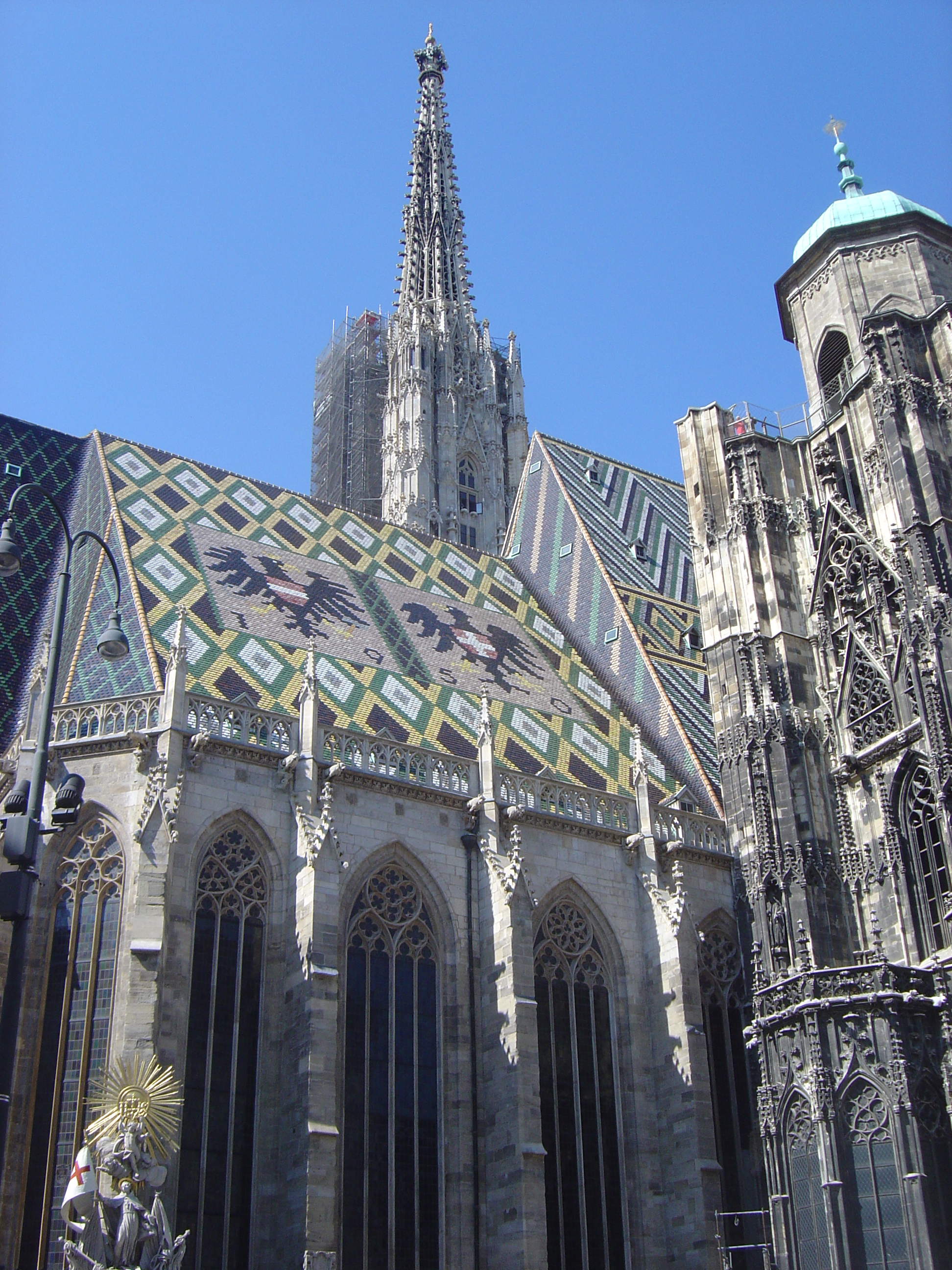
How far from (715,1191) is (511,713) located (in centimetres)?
811

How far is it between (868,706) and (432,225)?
38761 mm

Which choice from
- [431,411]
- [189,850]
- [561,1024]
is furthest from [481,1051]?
[431,411]

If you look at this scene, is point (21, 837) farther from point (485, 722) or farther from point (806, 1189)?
point (806, 1189)

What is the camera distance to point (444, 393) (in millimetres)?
49500

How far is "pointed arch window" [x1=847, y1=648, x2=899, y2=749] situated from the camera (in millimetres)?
20641

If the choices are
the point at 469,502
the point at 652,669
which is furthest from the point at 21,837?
the point at 469,502

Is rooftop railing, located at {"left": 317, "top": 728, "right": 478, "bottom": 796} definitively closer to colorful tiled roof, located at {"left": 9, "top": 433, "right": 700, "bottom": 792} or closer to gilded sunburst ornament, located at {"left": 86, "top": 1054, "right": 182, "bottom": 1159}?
colorful tiled roof, located at {"left": 9, "top": 433, "right": 700, "bottom": 792}

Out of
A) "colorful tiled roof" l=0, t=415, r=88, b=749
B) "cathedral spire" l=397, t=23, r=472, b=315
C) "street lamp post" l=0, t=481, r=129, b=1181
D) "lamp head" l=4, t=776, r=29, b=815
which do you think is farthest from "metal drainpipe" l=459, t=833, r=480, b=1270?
"cathedral spire" l=397, t=23, r=472, b=315

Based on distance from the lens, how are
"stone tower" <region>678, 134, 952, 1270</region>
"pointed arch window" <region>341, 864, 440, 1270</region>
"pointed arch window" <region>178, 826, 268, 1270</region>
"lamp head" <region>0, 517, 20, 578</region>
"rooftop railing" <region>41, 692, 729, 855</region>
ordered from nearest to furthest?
"lamp head" <region>0, 517, 20, 578</region>
"pointed arch window" <region>178, 826, 268, 1270</region>
"pointed arch window" <region>341, 864, 440, 1270</region>
"stone tower" <region>678, 134, 952, 1270</region>
"rooftop railing" <region>41, 692, 729, 855</region>

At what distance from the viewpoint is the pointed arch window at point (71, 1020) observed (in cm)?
1513

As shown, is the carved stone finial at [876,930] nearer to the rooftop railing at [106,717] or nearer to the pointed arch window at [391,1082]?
the pointed arch window at [391,1082]

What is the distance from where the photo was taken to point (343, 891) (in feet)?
59.4

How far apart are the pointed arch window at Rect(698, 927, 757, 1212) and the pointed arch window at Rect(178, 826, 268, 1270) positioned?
21.9ft

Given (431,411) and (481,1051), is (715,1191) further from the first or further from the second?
(431,411)
